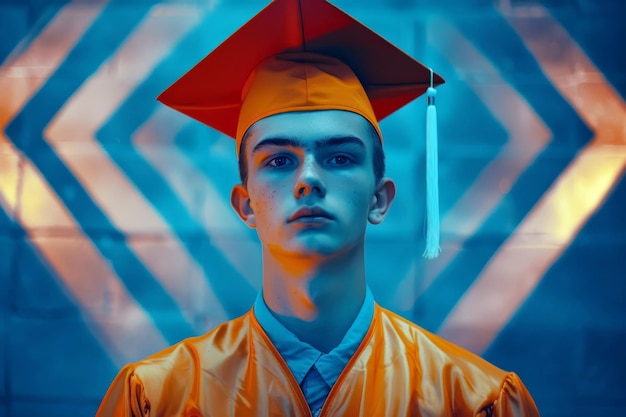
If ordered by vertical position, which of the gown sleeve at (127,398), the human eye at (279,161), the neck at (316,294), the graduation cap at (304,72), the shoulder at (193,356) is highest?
the graduation cap at (304,72)

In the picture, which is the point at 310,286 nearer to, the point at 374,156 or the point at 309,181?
the point at 309,181

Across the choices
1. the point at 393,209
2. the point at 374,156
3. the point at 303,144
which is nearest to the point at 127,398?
the point at 303,144

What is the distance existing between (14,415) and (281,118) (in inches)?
51.8

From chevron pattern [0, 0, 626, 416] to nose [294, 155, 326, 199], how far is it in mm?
618

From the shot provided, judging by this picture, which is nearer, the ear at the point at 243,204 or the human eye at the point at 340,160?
the human eye at the point at 340,160

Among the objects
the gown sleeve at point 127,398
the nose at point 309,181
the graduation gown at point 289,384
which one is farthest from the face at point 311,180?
the gown sleeve at point 127,398

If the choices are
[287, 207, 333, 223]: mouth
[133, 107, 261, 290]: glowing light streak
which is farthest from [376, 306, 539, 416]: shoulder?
[133, 107, 261, 290]: glowing light streak

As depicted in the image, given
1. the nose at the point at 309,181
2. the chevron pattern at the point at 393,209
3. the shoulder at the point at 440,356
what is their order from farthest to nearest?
the chevron pattern at the point at 393,209 → the shoulder at the point at 440,356 → the nose at the point at 309,181

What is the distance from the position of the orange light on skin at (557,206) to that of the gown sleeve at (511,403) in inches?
17.0

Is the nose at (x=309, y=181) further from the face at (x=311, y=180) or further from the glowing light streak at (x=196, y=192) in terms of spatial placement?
the glowing light streak at (x=196, y=192)

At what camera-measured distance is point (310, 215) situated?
143 centimetres

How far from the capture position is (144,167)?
2031 millimetres

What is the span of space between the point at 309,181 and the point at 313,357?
0.41 m

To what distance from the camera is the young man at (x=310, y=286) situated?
4.74 feet
